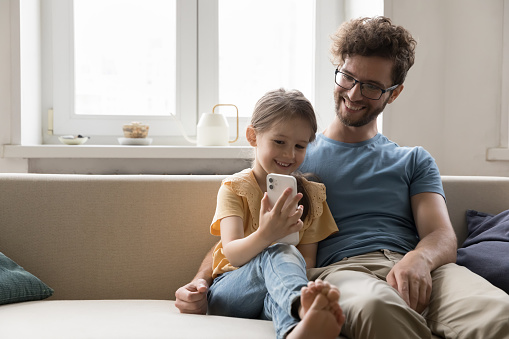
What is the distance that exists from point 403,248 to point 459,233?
0.38 metres

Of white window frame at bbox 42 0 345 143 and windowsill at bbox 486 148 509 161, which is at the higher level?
white window frame at bbox 42 0 345 143

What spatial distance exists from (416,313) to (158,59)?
80.6 inches

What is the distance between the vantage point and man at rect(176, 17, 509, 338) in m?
1.47

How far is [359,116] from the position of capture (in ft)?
6.28

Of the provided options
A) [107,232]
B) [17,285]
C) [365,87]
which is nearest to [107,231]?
[107,232]

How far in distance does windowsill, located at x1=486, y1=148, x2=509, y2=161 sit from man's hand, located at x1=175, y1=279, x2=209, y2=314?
174 cm

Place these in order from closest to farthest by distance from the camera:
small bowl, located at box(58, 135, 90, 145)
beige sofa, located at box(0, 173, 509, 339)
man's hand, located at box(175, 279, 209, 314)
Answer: man's hand, located at box(175, 279, 209, 314)
beige sofa, located at box(0, 173, 509, 339)
small bowl, located at box(58, 135, 90, 145)

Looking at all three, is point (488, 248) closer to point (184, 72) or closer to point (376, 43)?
point (376, 43)

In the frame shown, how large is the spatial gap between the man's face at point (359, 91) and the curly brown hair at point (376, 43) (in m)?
0.02

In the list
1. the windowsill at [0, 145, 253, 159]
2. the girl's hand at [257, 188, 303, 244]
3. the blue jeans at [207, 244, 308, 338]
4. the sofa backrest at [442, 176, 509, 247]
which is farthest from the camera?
the windowsill at [0, 145, 253, 159]

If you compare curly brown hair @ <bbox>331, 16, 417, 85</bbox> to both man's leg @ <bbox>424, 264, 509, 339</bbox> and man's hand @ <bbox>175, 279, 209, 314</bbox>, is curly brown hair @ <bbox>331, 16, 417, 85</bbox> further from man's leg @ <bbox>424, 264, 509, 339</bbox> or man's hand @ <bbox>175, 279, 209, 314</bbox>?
man's hand @ <bbox>175, 279, 209, 314</bbox>

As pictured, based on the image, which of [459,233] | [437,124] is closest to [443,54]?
[437,124]

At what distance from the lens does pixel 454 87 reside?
279 cm

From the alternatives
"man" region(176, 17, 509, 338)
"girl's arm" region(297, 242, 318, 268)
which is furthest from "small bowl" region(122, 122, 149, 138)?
"girl's arm" region(297, 242, 318, 268)
